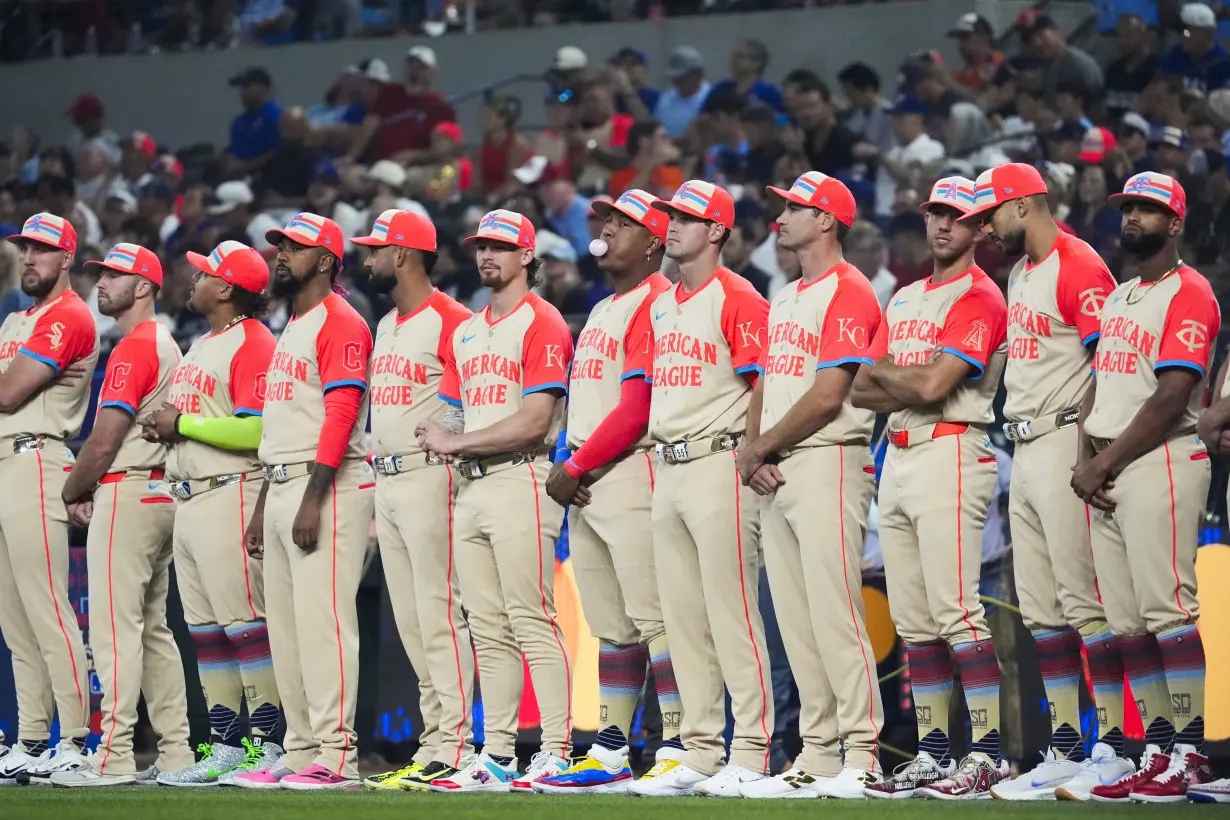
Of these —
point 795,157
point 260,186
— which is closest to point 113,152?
point 260,186

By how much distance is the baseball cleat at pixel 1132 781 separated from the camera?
615 cm

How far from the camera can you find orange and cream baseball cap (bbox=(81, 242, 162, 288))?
855cm

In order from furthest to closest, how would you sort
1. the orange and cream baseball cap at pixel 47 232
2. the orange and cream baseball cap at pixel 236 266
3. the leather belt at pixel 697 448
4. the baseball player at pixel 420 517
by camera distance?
the orange and cream baseball cap at pixel 47 232 → the orange and cream baseball cap at pixel 236 266 → the baseball player at pixel 420 517 → the leather belt at pixel 697 448

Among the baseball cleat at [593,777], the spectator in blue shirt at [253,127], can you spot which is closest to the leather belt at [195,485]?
the baseball cleat at [593,777]

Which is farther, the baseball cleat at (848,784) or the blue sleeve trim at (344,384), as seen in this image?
the blue sleeve trim at (344,384)

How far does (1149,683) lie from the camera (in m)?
6.37

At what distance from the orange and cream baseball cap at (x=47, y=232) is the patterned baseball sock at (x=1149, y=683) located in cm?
554

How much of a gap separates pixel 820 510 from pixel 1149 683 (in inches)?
54.1

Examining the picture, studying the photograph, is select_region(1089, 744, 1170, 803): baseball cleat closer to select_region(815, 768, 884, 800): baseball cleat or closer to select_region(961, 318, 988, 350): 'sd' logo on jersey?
select_region(815, 768, 884, 800): baseball cleat

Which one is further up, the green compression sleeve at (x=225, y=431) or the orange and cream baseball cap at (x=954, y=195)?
the orange and cream baseball cap at (x=954, y=195)

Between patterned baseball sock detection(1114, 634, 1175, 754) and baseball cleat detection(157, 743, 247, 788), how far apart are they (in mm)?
4053

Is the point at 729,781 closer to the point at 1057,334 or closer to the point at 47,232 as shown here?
the point at 1057,334

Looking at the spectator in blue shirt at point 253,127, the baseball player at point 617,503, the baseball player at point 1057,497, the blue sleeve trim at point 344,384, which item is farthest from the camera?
the spectator in blue shirt at point 253,127

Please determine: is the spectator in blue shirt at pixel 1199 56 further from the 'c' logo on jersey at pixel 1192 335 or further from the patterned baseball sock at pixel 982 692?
the patterned baseball sock at pixel 982 692
